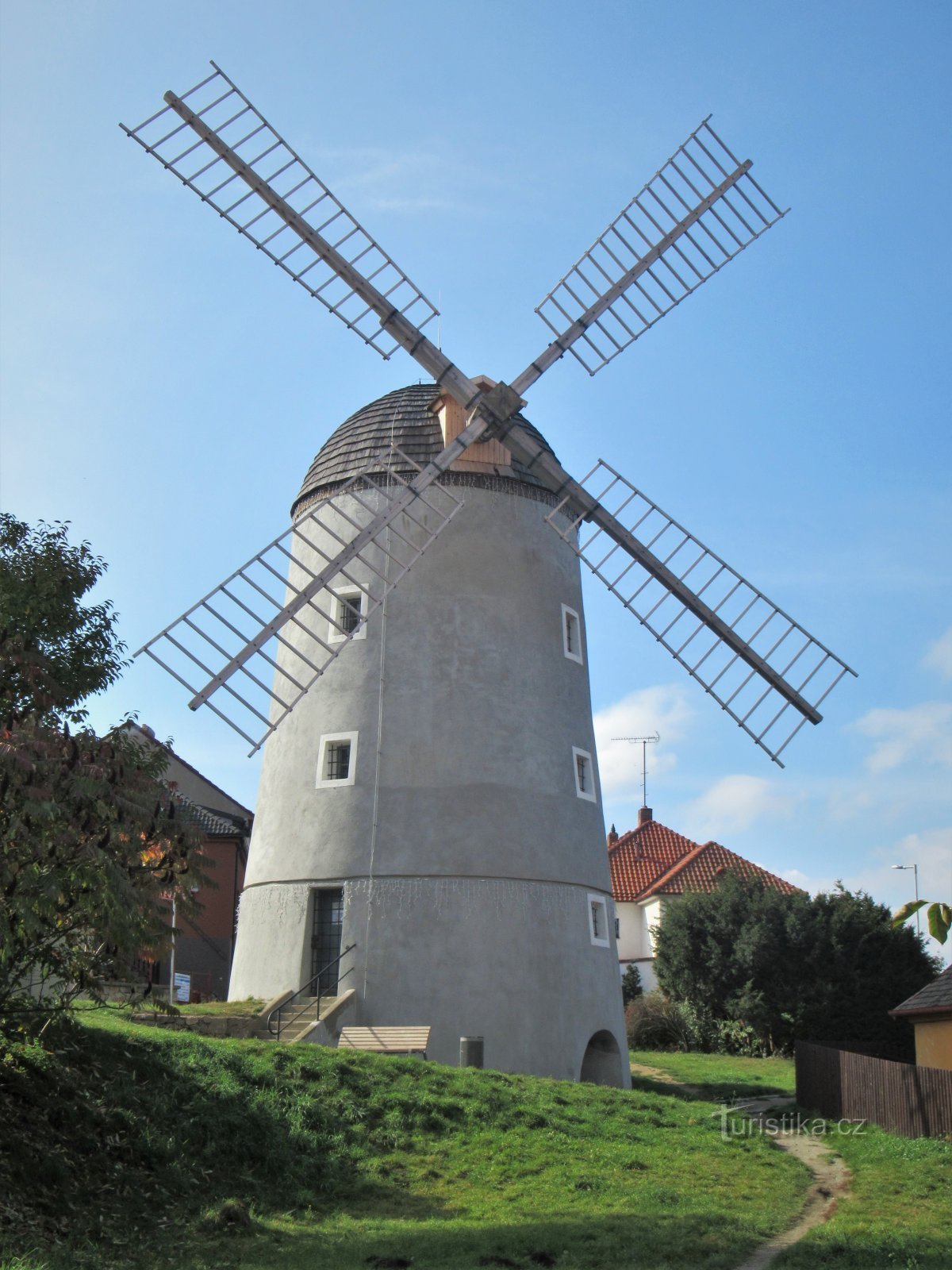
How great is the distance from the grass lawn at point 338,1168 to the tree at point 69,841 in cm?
150

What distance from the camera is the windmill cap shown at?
2255cm

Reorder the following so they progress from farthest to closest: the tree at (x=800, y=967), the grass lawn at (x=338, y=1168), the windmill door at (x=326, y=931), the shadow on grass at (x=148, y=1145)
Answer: the tree at (x=800, y=967), the windmill door at (x=326, y=931), the shadow on grass at (x=148, y=1145), the grass lawn at (x=338, y=1168)

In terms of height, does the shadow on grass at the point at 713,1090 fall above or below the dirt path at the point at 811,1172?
above

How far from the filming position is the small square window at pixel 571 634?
22797 millimetres

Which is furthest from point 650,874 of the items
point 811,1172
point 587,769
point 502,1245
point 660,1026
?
point 502,1245

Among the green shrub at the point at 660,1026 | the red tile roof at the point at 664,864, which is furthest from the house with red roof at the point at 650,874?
the green shrub at the point at 660,1026

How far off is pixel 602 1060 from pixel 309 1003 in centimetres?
509

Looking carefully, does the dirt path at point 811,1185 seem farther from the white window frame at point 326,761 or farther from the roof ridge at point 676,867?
the roof ridge at point 676,867

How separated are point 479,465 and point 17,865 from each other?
46.9 ft

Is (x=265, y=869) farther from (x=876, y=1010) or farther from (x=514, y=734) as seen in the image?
(x=876, y=1010)

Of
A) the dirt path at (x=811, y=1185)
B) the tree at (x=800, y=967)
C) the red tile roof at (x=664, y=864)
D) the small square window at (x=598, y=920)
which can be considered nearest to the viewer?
the dirt path at (x=811, y=1185)

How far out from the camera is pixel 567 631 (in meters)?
23.0

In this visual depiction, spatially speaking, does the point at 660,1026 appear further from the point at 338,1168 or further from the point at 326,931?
the point at 338,1168

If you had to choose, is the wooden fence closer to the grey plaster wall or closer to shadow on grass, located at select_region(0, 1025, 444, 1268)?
the grey plaster wall
